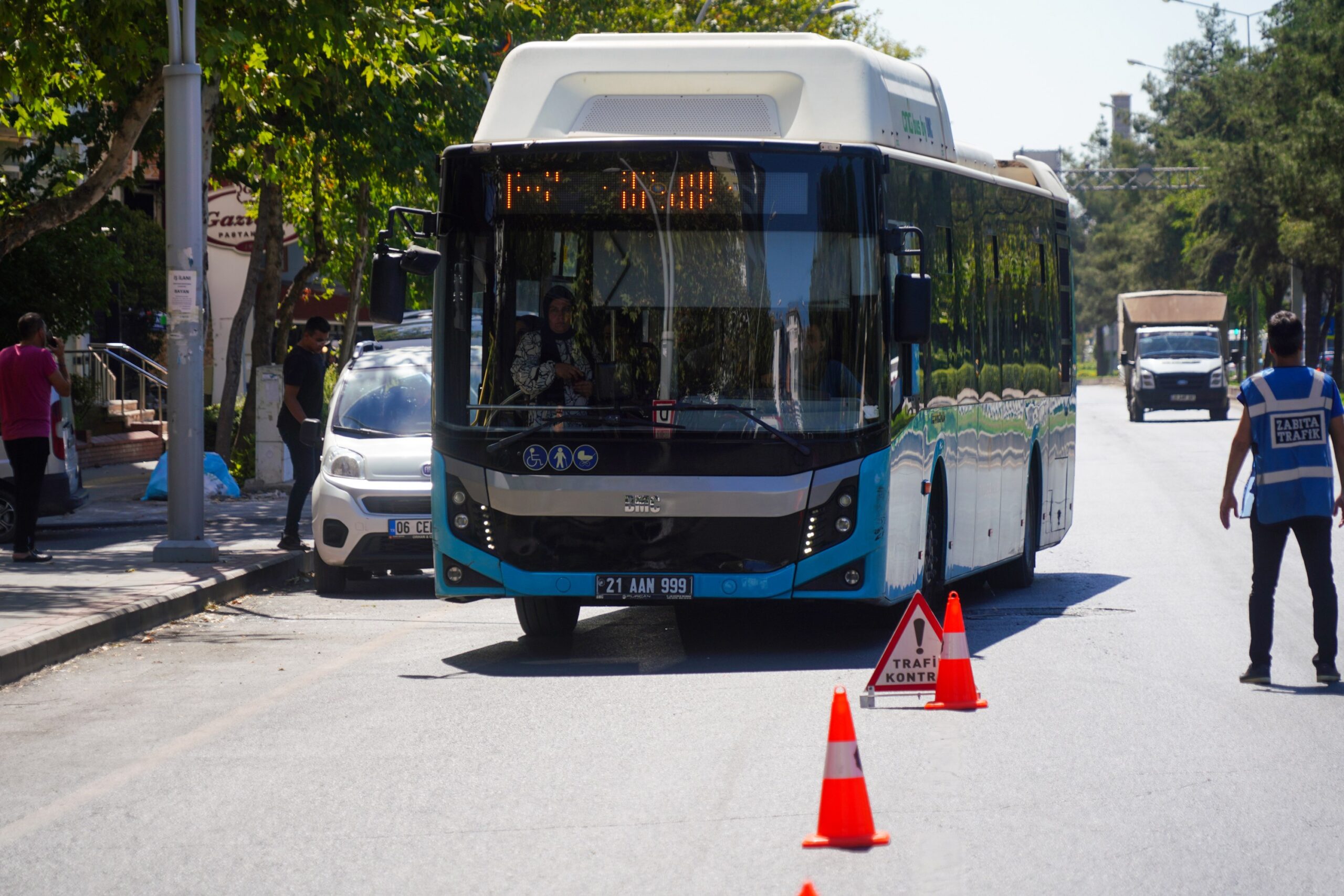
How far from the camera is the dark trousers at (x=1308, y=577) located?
30.9 ft

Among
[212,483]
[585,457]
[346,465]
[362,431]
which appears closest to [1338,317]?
[212,483]

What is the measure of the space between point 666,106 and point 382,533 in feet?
15.3

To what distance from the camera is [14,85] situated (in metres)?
16.3

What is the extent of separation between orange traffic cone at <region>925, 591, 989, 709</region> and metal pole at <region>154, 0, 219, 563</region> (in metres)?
7.65

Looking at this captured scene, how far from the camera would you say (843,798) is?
6215mm

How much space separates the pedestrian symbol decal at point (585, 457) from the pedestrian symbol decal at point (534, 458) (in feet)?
0.57

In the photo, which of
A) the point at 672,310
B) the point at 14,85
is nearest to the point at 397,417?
the point at 14,85

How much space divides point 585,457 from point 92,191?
8530mm

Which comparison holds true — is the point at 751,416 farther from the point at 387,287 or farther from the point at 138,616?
the point at 138,616

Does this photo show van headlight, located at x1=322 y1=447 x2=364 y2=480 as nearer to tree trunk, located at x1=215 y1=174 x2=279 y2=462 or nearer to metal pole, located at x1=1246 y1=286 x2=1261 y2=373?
tree trunk, located at x1=215 y1=174 x2=279 y2=462

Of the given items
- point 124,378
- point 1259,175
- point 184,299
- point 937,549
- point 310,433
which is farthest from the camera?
point 1259,175

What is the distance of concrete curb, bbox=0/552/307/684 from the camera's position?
1037 centimetres

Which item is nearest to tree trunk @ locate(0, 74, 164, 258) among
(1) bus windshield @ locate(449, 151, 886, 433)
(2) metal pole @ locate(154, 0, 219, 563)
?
(2) metal pole @ locate(154, 0, 219, 563)

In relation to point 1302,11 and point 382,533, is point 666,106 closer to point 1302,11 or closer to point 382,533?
point 382,533
